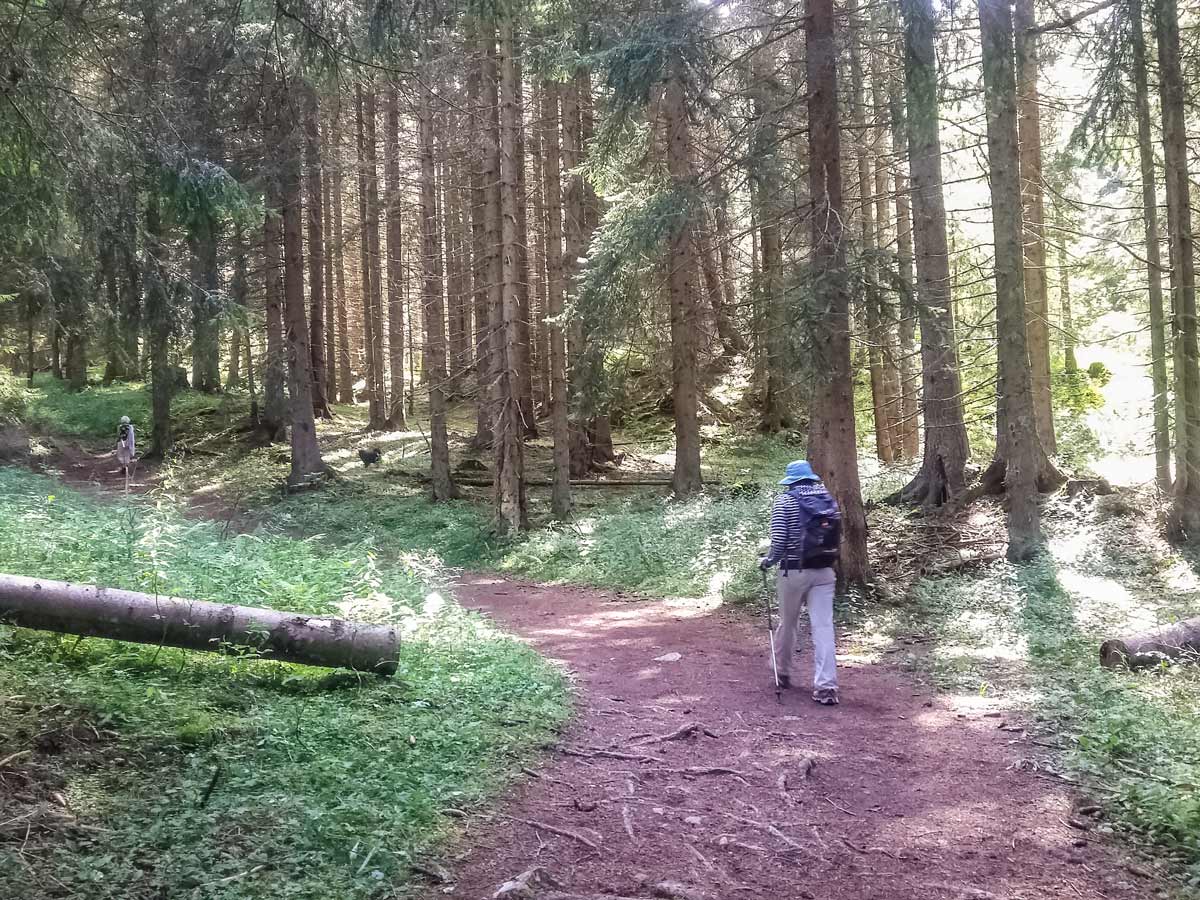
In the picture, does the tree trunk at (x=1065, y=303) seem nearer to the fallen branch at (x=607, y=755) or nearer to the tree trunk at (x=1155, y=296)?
the tree trunk at (x=1155, y=296)

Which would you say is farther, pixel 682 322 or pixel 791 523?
pixel 682 322

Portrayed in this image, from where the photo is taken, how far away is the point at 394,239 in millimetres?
23078

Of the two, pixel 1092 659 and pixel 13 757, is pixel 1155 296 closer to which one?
pixel 1092 659

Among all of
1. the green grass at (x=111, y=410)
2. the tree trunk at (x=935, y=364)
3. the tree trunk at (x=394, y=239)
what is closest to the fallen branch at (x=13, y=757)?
the tree trunk at (x=935, y=364)

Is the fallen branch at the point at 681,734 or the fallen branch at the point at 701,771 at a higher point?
the fallen branch at the point at 681,734

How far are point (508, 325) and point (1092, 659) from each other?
35.1 feet

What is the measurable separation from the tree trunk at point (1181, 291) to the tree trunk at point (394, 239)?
505 inches

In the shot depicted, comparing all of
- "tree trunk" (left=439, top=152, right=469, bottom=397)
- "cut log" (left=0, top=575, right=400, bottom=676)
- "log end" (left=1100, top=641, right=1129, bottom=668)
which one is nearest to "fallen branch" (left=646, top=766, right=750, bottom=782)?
"cut log" (left=0, top=575, right=400, bottom=676)

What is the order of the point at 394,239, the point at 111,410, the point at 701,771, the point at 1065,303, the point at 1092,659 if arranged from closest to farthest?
the point at 701,771 → the point at 1092,659 → the point at 394,239 → the point at 1065,303 → the point at 111,410

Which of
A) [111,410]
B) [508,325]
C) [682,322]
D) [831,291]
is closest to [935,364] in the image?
[831,291]

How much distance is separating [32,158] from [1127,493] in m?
14.7

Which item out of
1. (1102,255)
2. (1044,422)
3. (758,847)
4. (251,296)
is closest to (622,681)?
(758,847)

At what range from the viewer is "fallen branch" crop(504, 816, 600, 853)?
4.69 m

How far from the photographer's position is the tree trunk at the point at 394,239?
805 inches
